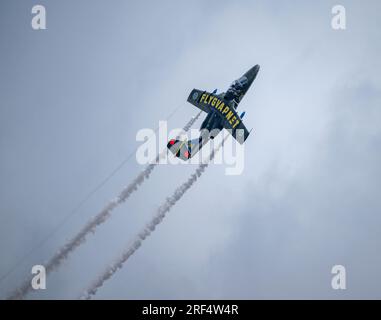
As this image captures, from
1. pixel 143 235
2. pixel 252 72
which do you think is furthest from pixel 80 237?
pixel 252 72

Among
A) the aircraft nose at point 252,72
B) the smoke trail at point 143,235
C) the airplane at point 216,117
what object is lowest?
the smoke trail at point 143,235

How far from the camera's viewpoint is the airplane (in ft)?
270

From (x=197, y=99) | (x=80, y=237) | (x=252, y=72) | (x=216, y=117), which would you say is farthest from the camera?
(x=252, y=72)

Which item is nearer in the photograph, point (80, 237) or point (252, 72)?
point (80, 237)

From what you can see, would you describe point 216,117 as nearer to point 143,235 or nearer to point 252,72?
point 252,72

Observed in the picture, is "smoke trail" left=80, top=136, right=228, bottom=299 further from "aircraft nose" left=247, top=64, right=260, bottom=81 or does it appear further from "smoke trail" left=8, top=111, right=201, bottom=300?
"aircraft nose" left=247, top=64, right=260, bottom=81

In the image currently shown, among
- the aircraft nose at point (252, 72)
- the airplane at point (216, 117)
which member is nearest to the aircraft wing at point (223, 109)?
the airplane at point (216, 117)

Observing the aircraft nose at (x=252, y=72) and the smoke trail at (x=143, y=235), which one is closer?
the smoke trail at (x=143, y=235)

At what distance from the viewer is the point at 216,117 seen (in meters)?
85.6

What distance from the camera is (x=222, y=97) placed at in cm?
8681

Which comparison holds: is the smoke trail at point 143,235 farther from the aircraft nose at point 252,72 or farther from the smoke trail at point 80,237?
the aircraft nose at point 252,72

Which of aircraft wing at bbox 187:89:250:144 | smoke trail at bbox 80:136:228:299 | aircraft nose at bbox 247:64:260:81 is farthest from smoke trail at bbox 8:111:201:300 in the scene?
aircraft nose at bbox 247:64:260:81

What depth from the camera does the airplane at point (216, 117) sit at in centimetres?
8225
